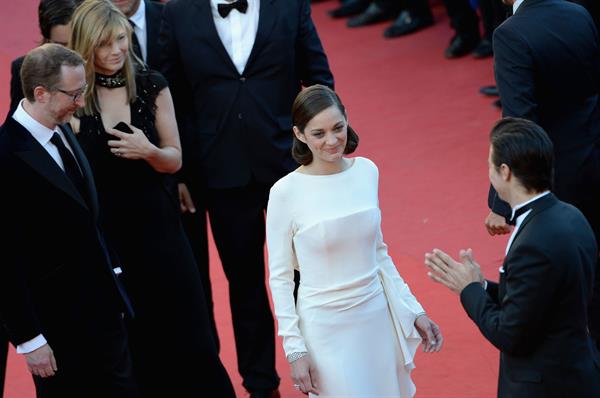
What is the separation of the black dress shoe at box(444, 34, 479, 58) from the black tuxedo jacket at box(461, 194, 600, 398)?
591 centimetres

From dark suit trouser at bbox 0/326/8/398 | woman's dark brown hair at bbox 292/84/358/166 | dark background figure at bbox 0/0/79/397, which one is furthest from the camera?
dark background figure at bbox 0/0/79/397

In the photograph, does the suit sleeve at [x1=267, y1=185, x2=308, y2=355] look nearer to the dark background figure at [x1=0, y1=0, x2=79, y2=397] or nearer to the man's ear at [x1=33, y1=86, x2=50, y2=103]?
the man's ear at [x1=33, y1=86, x2=50, y2=103]

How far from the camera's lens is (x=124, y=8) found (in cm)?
476

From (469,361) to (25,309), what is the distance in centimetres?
213

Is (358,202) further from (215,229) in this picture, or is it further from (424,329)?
(215,229)

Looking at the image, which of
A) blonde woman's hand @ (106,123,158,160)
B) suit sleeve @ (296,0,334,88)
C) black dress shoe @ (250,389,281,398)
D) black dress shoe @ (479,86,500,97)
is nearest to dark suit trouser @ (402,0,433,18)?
black dress shoe @ (479,86,500,97)

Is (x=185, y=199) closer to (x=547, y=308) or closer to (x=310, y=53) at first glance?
(x=310, y=53)

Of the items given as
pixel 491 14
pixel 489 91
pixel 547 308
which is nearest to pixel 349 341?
pixel 547 308

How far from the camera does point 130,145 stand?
4.16 m

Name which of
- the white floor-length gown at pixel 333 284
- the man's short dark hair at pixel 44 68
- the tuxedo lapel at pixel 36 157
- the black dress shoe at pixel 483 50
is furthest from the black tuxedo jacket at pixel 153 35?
the black dress shoe at pixel 483 50

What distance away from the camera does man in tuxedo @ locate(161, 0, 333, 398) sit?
461 cm

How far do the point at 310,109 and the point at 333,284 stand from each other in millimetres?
573

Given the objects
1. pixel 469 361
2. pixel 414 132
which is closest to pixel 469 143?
pixel 414 132

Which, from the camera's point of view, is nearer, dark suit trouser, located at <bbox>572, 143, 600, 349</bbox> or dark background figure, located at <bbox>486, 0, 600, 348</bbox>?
dark background figure, located at <bbox>486, 0, 600, 348</bbox>
